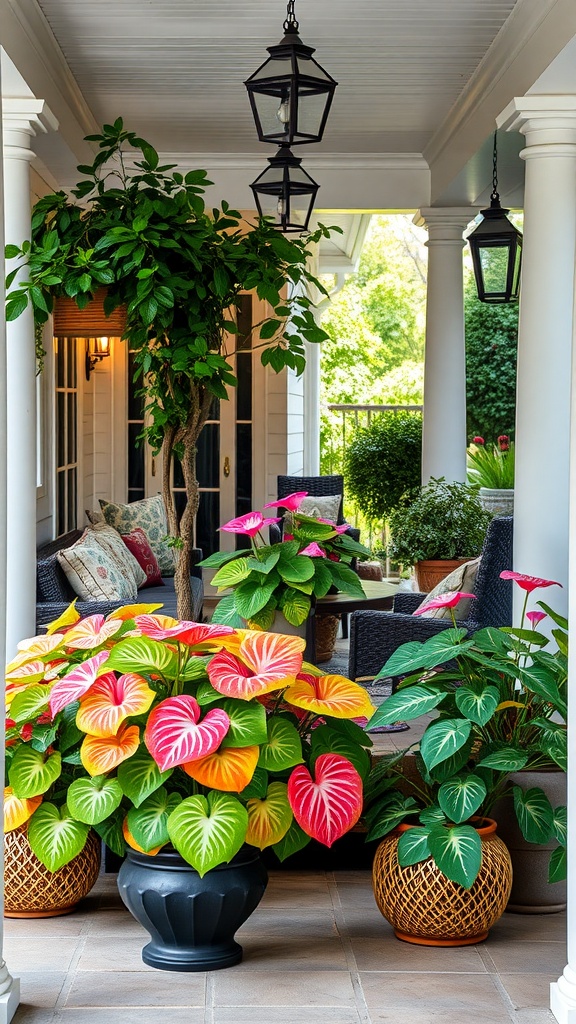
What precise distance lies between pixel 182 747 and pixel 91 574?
110 inches

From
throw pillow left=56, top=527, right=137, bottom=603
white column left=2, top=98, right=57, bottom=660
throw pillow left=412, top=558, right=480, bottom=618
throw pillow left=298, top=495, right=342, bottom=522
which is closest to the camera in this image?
white column left=2, top=98, right=57, bottom=660

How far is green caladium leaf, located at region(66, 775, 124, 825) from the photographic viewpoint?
2.78 metres

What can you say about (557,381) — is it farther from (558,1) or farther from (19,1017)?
(19,1017)

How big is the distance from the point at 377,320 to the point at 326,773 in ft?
68.4

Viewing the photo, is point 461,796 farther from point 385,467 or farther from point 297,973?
point 385,467

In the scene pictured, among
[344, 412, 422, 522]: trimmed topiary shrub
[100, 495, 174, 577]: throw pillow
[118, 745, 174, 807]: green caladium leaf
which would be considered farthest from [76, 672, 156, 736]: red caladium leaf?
[344, 412, 422, 522]: trimmed topiary shrub

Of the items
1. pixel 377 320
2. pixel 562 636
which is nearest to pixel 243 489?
pixel 562 636

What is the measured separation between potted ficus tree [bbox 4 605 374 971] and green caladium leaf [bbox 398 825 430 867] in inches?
6.1

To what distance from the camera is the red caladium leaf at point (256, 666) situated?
272 centimetres

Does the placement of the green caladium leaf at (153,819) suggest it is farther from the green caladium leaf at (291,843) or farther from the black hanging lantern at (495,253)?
the black hanging lantern at (495,253)

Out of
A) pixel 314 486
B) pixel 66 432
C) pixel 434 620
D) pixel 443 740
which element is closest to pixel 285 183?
pixel 434 620

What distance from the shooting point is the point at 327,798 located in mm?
2811

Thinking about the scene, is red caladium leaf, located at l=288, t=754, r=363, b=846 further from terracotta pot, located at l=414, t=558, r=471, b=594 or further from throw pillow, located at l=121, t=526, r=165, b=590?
terracotta pot, located at l=414, t=558, r=471, b=594

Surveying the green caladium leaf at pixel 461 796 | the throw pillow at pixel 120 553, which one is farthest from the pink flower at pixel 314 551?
the throw pillow at pixel 120 553
